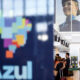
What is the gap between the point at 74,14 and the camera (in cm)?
1597

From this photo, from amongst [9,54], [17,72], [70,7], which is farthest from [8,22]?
[70,7]

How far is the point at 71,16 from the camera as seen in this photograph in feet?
52.1

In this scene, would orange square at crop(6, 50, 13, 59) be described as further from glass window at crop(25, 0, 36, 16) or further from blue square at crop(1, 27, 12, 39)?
glass window at crop(25, 0, 36, 16)

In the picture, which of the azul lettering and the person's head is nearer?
the azul lettering

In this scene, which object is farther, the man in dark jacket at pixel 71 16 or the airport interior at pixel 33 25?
the man in dark jacket at pixel 71 16

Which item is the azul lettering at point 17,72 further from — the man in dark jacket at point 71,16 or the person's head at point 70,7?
the person's head at point 70,7

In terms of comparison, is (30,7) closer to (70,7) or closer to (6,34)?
(6,34)

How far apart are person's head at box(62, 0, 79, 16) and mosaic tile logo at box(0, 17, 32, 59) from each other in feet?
48.0

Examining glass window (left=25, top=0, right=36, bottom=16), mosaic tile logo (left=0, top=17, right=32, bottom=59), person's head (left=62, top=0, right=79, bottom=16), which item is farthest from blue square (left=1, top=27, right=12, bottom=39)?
person's head (left=62, top=0, right=79, bottom=16)

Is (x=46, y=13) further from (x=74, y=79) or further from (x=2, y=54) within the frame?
(x=74, y=79)

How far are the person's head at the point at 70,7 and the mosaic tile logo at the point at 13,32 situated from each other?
1462 centimetres

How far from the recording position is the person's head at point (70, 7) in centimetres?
1547

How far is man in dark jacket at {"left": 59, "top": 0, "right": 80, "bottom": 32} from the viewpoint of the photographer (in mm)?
15469

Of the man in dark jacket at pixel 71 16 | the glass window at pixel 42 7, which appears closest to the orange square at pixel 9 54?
the glass window at pixel 42 7
